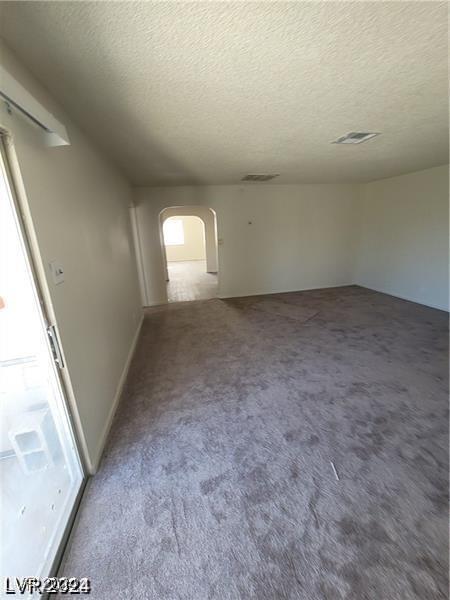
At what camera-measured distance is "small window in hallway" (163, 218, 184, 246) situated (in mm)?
10539

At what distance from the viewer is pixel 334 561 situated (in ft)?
3.98

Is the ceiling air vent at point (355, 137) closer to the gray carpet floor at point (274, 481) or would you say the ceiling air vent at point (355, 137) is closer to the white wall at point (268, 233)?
the gray carpet floor at point (274, 481)

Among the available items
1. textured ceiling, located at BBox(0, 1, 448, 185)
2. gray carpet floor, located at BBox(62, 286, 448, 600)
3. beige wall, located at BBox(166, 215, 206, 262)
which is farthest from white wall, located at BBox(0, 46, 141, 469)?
beige wall, located at BBox(166, 215, 206, 262)

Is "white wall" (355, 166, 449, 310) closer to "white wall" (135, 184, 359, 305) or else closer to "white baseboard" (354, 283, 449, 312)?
"white baseboard" (354, 283, 449, 312)

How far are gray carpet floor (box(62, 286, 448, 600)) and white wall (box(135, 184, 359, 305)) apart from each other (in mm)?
2683

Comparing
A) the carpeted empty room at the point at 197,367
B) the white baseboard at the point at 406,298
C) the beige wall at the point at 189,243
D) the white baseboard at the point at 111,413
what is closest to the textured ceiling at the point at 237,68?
the carpeted empty room at the point at 197,367

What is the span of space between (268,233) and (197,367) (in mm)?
3655

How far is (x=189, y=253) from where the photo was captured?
1082 centimetres

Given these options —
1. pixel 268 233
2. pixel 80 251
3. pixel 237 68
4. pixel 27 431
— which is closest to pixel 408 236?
pixel 268 233

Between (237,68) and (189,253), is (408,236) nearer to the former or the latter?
(237,68)

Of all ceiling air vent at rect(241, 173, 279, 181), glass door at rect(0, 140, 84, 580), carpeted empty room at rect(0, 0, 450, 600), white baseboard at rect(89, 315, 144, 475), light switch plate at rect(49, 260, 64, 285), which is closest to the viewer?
carpeted empty room at rect(0, 0, 450, 600)

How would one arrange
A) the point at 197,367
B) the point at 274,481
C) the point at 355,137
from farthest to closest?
the point at 197,367 → the point at 355,137 → the point at 274,481

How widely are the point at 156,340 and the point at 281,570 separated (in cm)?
286

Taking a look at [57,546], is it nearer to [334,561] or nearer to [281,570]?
[281,570]
